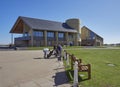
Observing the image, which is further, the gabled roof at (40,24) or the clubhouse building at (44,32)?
the clubhouse building at (44,32)

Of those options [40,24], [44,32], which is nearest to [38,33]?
[44,32]

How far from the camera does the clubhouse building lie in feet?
167

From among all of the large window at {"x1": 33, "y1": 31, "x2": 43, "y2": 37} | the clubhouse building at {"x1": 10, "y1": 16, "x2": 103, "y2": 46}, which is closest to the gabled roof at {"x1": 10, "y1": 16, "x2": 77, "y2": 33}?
the clubhouse building at {"x1": 10, "y1": 16, "x2": 103, "y2": 46}

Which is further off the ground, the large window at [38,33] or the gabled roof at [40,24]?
the gabled roof at [40,24]

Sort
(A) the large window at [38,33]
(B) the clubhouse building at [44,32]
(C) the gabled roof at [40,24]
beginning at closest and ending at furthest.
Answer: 1. (C) the gabled roof at [40,24]
2. (B) the clubhouse building at [44,32]
3. (A) the large window at [38,33]

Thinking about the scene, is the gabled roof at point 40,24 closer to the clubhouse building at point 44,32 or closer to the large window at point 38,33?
the clubhouse building at point 44,32

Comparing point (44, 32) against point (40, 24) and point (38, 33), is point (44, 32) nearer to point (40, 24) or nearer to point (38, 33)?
point (38, 33)

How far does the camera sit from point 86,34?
76500 millimetres

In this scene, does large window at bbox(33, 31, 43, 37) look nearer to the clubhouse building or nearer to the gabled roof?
the clubhouse building

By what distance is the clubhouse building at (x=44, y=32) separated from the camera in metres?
51.0

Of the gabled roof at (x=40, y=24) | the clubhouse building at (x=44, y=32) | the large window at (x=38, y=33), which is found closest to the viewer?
the gabled roof at (x=40, y=24)

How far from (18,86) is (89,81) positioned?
10.5 ft

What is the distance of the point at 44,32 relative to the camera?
52875 mm

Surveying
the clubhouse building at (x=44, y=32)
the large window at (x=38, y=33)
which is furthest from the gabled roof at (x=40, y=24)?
the large window at (x=38, y=33)
